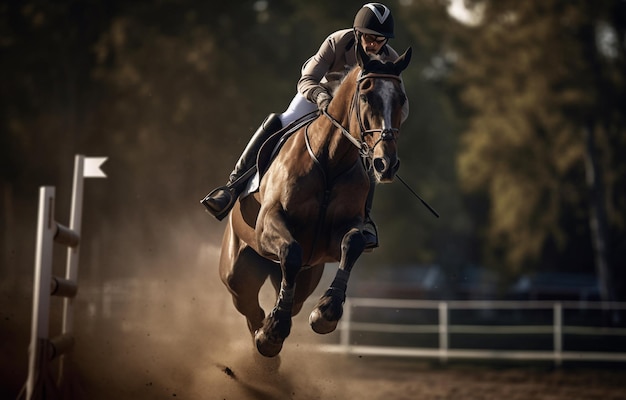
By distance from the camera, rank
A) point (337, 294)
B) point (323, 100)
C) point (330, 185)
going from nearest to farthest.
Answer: point (337, 294) < point (330, 185) < point (323, 100)

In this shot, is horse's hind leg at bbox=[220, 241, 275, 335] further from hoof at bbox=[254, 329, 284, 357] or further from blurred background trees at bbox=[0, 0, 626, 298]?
blurred background trees at bbox=[0, 0, 626, 298]

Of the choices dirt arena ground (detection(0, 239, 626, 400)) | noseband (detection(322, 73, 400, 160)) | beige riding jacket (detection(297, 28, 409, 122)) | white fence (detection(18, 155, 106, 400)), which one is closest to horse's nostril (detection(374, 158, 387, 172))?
noseband (detection(322, 73, 400, 160))

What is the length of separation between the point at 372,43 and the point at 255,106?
1879 cm

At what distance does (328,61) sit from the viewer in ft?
22.4

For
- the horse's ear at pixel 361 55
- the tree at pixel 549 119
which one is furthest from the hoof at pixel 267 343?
the tree at pixel 549 119

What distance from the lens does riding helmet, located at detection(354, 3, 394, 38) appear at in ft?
20.4

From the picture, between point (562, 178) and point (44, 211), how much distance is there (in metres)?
20.0

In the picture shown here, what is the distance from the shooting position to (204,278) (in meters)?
12.1

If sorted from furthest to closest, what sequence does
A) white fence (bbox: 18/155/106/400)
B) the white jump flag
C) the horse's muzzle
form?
the white jump flag → white fence (bbox: 18/155/106/400) → the horse's muzzle

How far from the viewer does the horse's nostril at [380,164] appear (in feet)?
18.5

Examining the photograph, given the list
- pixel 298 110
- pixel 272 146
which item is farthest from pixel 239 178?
pixel 298 110

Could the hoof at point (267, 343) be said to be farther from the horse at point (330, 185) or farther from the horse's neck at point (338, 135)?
the horse's neck at point (338, 135)

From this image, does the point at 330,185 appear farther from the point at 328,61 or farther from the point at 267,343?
the point at 267,343

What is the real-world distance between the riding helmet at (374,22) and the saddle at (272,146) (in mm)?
1028
